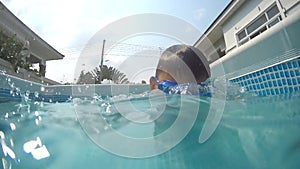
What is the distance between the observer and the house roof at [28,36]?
8.30m

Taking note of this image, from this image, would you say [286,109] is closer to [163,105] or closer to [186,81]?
[186,81]

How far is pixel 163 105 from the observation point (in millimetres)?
2375

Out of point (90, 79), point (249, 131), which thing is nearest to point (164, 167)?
point (249, 131)

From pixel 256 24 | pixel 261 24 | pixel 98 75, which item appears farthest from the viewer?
pixel 98 75

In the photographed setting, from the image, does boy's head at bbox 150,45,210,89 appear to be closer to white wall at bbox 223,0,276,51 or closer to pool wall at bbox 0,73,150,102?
pool wall at bbox 0,73,150,102

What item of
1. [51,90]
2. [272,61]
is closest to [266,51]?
[272,61]

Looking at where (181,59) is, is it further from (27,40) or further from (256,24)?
(27,40)

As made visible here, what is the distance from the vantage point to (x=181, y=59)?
76.6 inches

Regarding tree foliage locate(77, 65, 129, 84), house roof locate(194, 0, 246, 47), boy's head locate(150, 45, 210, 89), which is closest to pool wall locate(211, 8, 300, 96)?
boy's head locate(150, 45, 210, 89)

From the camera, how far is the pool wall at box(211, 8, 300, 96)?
251 cm

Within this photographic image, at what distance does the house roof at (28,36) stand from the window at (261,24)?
10432 mm

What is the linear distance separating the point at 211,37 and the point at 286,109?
8.74 meters

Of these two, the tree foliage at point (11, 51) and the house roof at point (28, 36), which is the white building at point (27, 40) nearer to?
the house roof at point (28, 36)

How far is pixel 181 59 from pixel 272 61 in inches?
81.9
